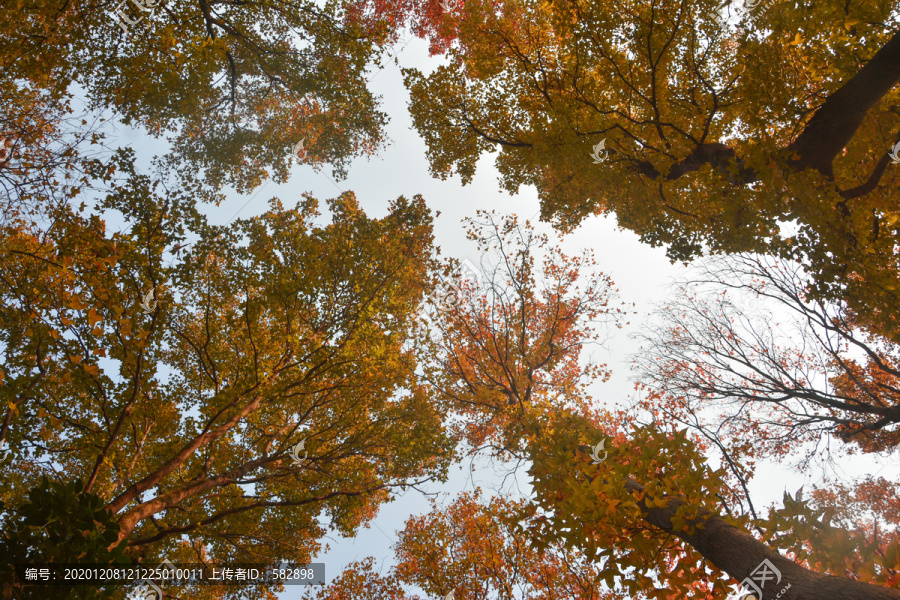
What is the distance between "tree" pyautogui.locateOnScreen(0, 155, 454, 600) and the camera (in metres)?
4.69

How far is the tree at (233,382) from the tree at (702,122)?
10.8 feet

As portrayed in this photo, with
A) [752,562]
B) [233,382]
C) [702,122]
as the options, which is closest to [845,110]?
[702,122]

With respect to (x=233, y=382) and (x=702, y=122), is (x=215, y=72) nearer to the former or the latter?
(x=233, y=382)

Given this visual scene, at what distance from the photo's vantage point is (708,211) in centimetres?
606

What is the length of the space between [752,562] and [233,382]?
267 inches

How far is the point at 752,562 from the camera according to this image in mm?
2684

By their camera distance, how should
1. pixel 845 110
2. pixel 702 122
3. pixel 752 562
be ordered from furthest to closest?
pixel 702 122 < pixel 845 110 < pixel 752 562

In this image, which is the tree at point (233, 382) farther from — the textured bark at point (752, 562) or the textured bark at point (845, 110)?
the textured bark at point (845, 110)

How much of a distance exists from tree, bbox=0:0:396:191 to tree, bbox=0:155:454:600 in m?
2.13

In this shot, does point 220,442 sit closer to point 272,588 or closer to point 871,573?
point 272,588

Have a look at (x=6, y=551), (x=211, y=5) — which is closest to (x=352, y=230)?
(x=211, y=5)

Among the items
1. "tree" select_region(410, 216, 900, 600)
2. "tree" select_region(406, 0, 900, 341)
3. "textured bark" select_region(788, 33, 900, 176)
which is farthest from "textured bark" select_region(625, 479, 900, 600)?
"textured bark" select_region(788, 33, 900, 176)

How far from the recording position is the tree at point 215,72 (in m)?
5.22

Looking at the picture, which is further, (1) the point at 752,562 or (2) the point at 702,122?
(2) the point at 702,122
